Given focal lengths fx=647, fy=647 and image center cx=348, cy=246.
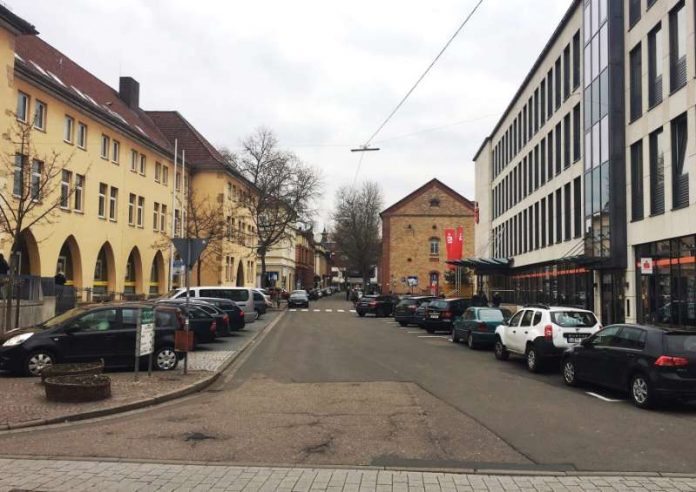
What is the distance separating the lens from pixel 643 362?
Result: 10.5 m

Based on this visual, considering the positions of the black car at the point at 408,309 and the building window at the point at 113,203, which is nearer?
the black car at the point at 408,309

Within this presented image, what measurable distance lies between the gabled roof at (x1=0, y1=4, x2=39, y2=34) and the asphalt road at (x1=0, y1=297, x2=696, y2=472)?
18.9 metres

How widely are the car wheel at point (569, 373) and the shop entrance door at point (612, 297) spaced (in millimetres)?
11705

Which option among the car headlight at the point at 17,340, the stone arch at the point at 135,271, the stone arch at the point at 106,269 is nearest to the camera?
the car headlight at the point at 17,340

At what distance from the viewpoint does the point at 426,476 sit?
634cm

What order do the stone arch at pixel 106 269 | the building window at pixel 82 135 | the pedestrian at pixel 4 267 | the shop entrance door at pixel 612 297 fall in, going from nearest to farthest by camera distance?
1. the pedestrian at pixel 4 267
2. the shop entrance door at pixel 612 297
3. the building window at pixel 82 135
4. the stone arch at pixel 106 269

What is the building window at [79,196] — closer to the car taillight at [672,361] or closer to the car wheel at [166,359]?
the car wheel at [166,359]

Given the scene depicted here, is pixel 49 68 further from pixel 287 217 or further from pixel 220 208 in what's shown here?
pixel 287 217

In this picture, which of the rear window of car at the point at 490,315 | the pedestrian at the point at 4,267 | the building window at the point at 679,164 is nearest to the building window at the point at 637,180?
the building window at the point at 679,164

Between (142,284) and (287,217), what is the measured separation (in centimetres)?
1723

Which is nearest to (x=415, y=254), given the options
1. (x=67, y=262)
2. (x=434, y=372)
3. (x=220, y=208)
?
(x=220, y=208)

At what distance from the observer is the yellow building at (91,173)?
27.3 m

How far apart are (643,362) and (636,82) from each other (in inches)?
636

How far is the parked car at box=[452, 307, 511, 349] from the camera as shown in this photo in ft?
66.9
